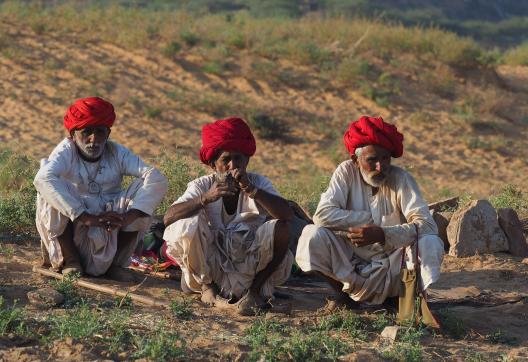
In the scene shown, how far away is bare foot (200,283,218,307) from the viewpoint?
625 centimetres

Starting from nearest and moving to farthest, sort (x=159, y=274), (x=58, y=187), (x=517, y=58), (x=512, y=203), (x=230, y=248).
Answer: (x=230, y=248) < (x=58, y=187) < (x=159, y=274) < (x=512, y=203) < (x=517, y=58)

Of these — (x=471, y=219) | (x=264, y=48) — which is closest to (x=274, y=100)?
(x=264, y=48)

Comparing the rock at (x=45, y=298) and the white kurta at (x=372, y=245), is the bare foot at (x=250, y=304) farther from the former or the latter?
the rock at (x=45, y=298)

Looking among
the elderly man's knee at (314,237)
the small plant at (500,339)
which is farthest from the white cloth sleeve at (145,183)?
the small plant at (500,339)

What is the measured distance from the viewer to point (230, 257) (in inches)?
249

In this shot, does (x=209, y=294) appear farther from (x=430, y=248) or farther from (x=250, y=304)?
(x=430, y=248)

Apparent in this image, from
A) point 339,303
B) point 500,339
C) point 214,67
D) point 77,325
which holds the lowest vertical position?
point 500,339

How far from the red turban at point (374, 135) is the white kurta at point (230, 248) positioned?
0.63m

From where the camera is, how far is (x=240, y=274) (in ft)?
20.8

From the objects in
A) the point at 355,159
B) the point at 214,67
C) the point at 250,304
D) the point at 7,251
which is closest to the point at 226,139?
the point at 355,159

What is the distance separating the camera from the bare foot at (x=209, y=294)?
625 centimetres

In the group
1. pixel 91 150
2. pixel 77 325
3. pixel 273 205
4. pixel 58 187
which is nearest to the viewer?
pixel 77 325

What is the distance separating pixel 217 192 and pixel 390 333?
4.49ft

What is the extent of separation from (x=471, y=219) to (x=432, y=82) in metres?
9.64
